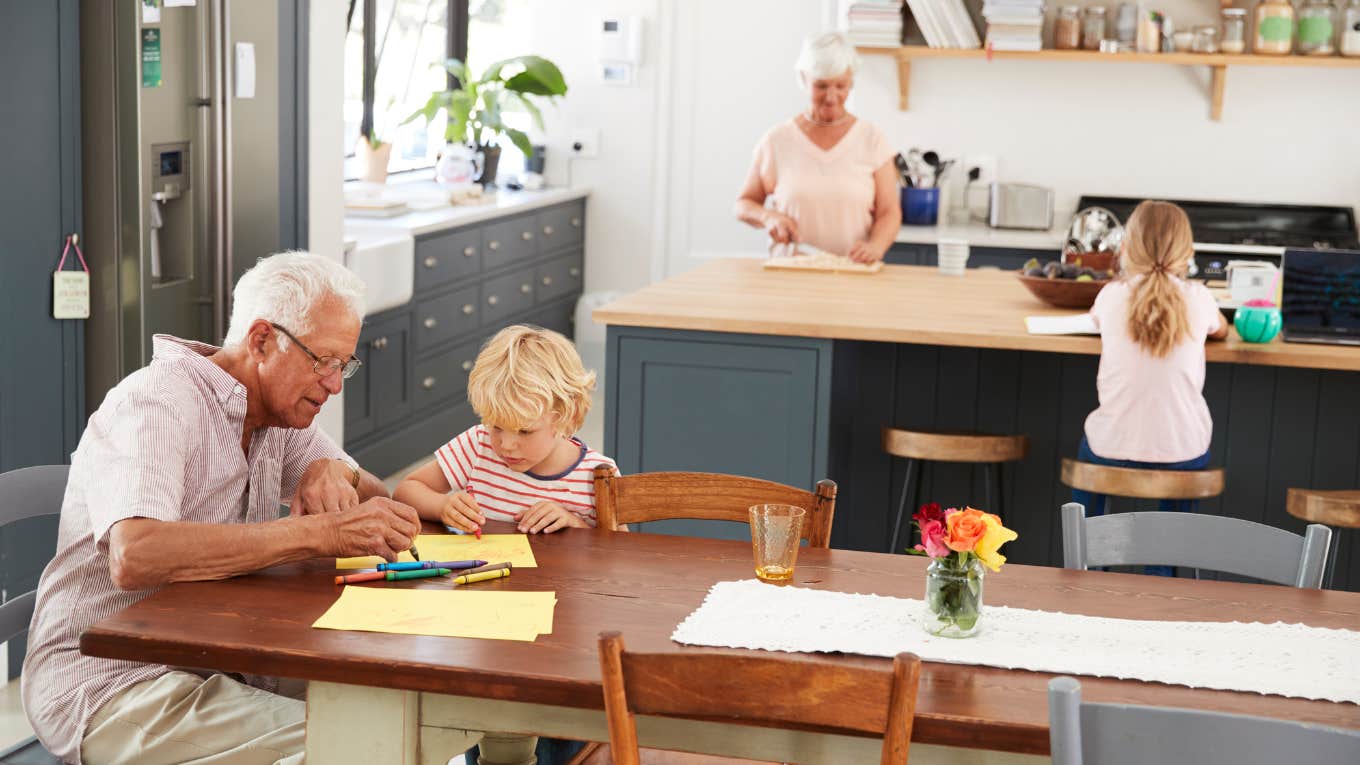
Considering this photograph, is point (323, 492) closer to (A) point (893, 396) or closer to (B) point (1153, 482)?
(B) point (1153, 482)

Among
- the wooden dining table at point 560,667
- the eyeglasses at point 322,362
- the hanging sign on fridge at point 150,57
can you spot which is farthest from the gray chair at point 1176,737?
the hanging sign on fridge at point 150,57

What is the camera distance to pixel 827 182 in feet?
15.5

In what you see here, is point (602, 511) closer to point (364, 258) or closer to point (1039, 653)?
point (1039, 653)

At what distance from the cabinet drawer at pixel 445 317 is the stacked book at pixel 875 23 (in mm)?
1806

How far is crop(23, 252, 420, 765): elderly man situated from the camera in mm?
1950

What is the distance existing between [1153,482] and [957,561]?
1.61 metres

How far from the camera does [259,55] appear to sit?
3943mm

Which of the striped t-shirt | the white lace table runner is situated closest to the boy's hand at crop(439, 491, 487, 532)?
the striped t-shirt

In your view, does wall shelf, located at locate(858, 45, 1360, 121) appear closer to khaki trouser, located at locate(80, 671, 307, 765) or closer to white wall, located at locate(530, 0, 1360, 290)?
white wall, located at locate(530, 0, 1360, 290)

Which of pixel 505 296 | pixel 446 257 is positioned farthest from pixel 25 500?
pixel 505 296

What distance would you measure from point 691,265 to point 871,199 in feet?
8.70

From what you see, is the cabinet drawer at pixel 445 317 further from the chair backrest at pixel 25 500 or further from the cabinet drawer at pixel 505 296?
the chair backrest at pixel 25 500

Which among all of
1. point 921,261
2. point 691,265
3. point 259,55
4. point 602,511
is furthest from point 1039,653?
point 691,265

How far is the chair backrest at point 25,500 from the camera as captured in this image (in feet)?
7.07
